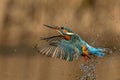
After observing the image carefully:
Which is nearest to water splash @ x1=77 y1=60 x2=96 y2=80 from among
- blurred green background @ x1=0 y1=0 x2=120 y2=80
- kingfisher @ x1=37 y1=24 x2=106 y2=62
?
blurred green background @ x1=0 y1=0 x2=120 y2=80

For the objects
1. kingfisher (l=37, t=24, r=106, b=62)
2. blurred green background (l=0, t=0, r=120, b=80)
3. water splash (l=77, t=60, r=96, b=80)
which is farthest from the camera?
blurred green background (l=0, t=0, r=120, b=80)

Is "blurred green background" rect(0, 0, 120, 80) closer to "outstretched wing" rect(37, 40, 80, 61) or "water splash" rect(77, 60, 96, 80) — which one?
"water splash" rect(77, 60, 96, 80)

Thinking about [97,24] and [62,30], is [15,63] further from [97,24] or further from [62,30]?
[62,30]

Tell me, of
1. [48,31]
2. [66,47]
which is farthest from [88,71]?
[66,47]

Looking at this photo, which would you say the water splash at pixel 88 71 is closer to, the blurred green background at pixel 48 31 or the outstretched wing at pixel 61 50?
the blurred green background at pixel 48 31

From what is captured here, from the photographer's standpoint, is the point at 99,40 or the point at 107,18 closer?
the point at 99,40

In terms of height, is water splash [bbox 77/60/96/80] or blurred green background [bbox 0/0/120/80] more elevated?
blurred green background [bbox 0/0/120/80]

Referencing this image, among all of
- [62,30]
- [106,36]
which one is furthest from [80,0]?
[62,30]
